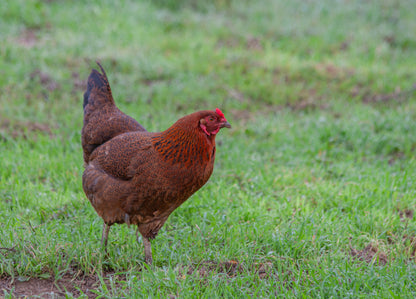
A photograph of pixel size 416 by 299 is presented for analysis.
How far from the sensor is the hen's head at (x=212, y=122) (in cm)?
328

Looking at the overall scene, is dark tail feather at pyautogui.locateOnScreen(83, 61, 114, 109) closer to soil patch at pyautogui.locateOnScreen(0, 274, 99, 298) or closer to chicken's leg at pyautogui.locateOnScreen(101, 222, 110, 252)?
chicken's leg at pyautogui.locateOnScreen(101, 222, 110, 252)

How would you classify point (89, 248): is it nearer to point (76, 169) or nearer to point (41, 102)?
point (76, 169)

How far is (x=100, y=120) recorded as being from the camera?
4070 mm

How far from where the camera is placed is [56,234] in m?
3.68

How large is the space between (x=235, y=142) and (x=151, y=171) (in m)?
2.91

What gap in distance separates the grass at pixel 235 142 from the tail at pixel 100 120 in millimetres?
714

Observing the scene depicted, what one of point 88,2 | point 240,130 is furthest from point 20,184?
point 88,2

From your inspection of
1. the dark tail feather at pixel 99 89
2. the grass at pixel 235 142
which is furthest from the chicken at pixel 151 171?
the dark tail feather at pixel 99 89

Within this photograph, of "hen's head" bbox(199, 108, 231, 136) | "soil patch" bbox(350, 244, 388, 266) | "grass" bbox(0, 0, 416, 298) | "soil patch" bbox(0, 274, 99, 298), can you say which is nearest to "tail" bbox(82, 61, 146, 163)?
"grass" bbox(0, 0, 416, 298)

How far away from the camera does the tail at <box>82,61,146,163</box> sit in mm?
4012

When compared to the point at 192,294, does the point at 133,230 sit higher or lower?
lower

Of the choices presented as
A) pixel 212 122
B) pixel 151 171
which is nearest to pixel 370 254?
pixel 212 122

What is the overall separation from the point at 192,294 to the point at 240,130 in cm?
382

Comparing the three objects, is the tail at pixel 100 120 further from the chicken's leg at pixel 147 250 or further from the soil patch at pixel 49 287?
the soil patch at pixel 49 287
